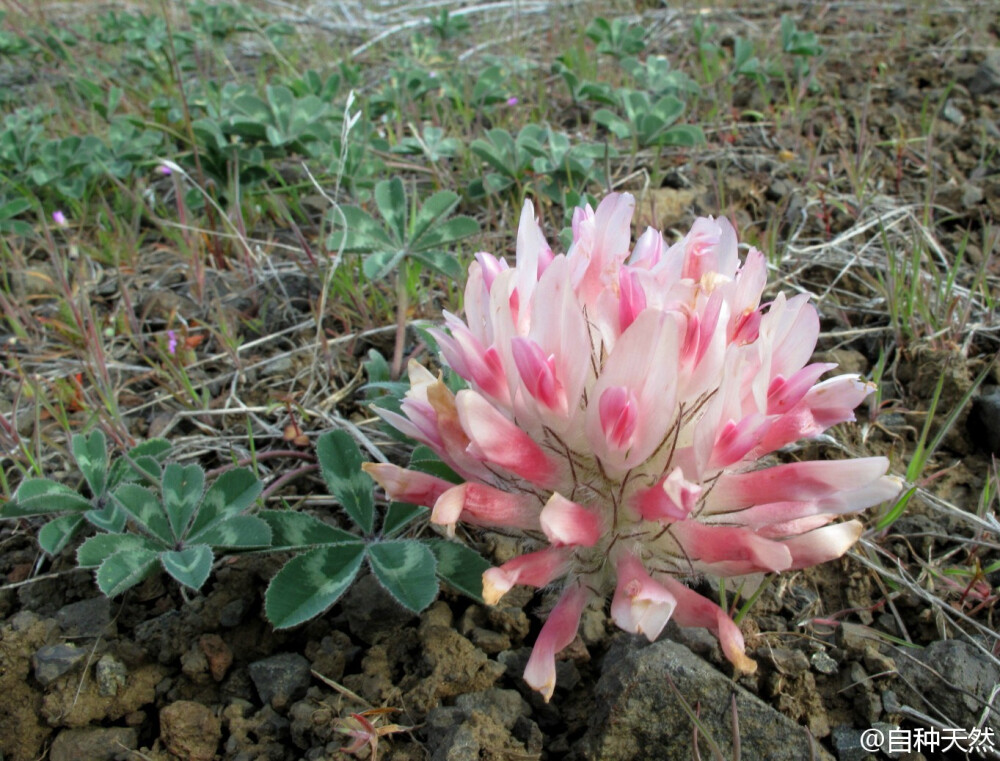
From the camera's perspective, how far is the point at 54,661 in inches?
63.7

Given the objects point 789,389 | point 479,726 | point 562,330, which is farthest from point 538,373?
point 479,726

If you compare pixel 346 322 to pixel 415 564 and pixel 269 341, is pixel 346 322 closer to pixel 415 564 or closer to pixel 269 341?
pixel 269 341

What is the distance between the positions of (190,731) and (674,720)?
917 millimetres

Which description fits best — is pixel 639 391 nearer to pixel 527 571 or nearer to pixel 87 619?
pixel 527 571

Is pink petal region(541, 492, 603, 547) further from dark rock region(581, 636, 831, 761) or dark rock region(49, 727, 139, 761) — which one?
dark rock region(49, 727, 139, 761)

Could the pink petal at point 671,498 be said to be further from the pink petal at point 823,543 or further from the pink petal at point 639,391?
the pink petal at point 823,543

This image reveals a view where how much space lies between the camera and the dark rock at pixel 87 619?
171cm

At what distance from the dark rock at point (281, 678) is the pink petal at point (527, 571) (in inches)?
23.0

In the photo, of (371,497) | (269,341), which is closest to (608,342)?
(371,497)

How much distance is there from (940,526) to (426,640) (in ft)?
4.07

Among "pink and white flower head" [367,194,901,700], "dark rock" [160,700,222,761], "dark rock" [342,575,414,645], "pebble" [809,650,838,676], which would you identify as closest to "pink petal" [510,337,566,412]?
"pink and white flower head" [367,194,901,700]

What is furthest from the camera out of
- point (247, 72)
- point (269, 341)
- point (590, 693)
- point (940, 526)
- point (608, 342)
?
point (247, 72)

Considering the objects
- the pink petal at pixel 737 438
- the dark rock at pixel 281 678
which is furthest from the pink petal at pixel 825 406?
the dark rock at pixel 281 678

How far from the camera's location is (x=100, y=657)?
1649 millimetres
